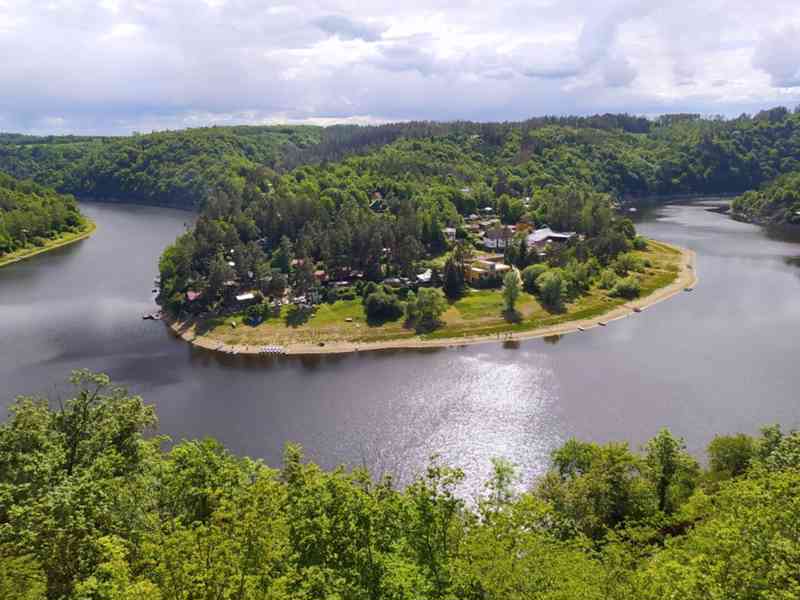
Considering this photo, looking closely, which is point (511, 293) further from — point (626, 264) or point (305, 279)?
point (305, 279)

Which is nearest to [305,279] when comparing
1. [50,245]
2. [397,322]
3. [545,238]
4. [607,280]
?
[397,322]

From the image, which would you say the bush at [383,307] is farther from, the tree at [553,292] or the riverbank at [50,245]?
the riverbank at [50,245]

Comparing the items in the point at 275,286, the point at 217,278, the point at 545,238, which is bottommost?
the point at 275,286

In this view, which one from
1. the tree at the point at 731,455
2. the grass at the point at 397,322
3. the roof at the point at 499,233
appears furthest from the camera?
the roof at the point at 499,233

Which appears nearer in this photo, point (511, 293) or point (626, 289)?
point (511, 293)

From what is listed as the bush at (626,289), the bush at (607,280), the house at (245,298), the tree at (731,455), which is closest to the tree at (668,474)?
the tree at (731,455)
